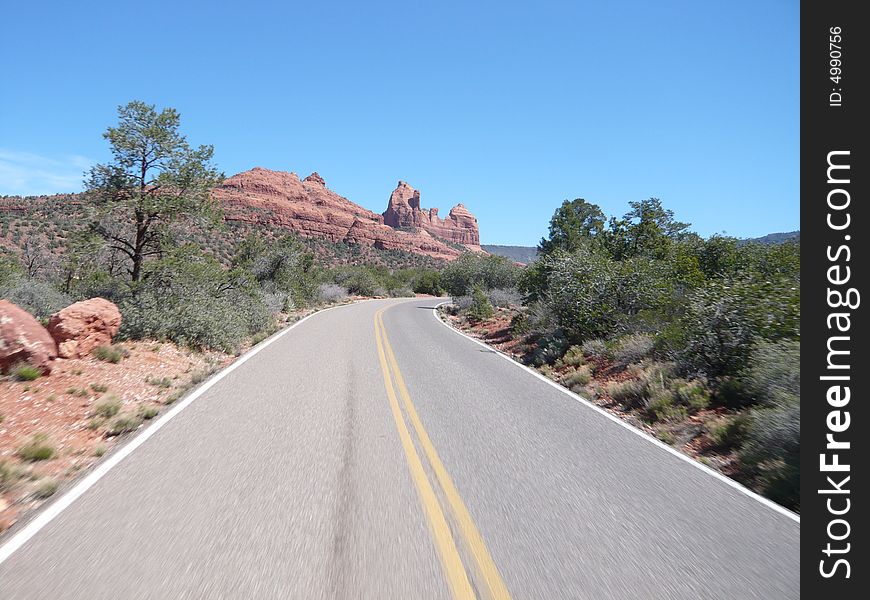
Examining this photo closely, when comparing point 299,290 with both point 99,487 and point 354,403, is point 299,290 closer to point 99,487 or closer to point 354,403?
point 354,403

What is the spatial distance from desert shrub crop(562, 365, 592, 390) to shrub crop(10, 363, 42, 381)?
9299 millimetres

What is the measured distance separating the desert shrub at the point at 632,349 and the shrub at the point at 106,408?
9.45 m

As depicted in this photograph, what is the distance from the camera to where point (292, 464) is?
16.5 feet

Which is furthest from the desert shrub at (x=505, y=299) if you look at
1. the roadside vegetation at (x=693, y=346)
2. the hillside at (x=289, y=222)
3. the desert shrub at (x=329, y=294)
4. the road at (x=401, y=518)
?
the hillside at (x=289, y=222)

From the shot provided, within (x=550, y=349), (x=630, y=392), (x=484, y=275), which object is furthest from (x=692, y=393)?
(x=484, y=275)

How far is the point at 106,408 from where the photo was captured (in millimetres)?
6996

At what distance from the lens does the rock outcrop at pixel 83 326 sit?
907cm

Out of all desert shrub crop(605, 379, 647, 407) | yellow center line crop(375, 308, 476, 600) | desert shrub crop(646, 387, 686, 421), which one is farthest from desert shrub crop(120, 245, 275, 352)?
desert shrub crop(646, 387, 686, 421)

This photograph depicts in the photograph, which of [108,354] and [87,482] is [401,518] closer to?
[87,482]

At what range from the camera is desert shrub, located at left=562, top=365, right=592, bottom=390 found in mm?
10305

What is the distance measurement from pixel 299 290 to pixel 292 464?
92.5 ft

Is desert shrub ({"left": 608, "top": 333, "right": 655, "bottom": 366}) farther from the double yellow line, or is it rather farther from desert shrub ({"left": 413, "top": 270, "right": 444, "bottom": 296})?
desert shrub ({"left": 413, "top": 270, "right": 444, "bottom": 296})

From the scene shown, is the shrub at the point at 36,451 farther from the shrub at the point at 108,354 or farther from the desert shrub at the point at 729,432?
the desert shrub at the point at 729,432

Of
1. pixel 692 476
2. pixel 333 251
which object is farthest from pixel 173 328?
pixel 333 251
